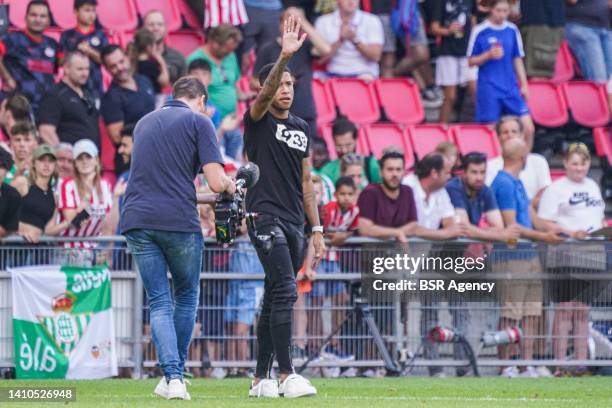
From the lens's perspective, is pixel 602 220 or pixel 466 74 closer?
pixel 602 220

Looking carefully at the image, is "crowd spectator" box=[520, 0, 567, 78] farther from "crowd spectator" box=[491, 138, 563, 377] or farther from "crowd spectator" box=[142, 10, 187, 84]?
"crowd spectator" box=[491, 138, 563, 377]

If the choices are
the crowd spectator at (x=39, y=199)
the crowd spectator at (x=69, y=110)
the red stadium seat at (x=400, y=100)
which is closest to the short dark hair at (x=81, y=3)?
the crowd spectator at (x=69, y=110)

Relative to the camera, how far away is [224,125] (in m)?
16.7

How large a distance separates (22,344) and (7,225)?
109 cm

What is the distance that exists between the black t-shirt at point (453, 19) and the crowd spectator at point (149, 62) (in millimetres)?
4134

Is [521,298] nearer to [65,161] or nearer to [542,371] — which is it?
[542,371]

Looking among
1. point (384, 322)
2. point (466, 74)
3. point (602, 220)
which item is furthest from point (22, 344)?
point (466, 74)

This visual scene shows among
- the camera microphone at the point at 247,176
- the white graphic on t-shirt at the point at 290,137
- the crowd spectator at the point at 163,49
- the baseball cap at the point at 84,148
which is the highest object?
the crowd spectator at the point at 163,49

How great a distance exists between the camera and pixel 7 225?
13.7 m

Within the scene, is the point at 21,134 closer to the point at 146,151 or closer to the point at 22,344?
the point at 22,344

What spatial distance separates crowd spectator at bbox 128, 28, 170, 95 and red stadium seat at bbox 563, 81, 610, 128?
5831 mm

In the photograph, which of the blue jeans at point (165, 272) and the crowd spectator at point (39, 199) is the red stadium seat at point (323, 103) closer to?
the crowd spectator at point (39, 199)

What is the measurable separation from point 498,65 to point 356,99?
1.83 meters

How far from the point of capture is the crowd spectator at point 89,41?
16.8 metres
